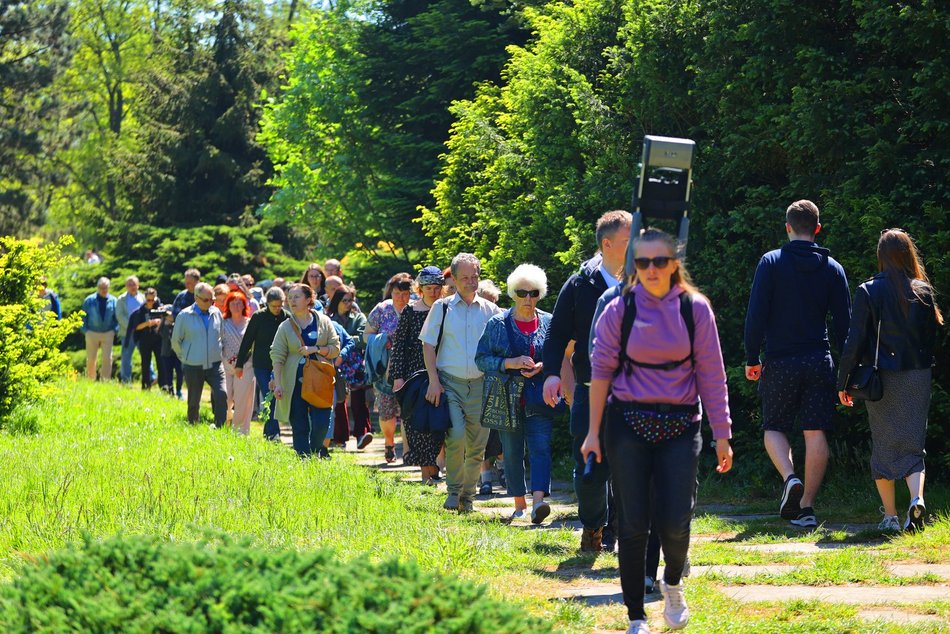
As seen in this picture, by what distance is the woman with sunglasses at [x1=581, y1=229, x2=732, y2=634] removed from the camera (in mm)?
5840

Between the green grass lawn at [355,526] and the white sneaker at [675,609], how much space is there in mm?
114

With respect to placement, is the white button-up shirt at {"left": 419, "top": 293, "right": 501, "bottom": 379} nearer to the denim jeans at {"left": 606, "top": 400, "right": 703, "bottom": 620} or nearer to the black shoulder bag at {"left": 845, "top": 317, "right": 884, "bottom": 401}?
the black shoulder bag at {"left": 845, "top": 317, "right": 884, "bottom": 401}

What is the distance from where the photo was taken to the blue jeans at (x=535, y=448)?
9.87 metres

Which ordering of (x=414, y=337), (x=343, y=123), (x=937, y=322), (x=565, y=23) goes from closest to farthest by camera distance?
1. (x=937, y=322)
2. (x=414, y=337)
3. (x=565, y=23)
4. (x=343, y=123)

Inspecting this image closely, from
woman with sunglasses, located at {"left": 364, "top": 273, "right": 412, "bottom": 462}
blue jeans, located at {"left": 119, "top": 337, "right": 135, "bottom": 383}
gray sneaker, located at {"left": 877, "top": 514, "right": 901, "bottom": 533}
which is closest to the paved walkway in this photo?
gray sneaker, located at {"left": 877, "top": 514, "right": 901, "bottom": 533}

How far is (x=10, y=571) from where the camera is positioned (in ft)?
22.4

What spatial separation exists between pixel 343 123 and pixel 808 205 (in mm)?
24860

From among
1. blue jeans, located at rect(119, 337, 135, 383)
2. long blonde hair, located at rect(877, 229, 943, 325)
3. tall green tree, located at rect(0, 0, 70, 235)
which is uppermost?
tall green tree, located at rect(0, 0, 70, 235)

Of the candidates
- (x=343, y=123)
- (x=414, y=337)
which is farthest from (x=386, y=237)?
(x=414, y=337)

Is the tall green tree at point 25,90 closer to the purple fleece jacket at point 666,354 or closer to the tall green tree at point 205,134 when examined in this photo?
the tall green tree at point 205,134

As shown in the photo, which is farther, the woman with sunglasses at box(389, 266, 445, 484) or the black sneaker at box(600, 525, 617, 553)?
the woman with sunglasses at box(389, 266, 445, 484)

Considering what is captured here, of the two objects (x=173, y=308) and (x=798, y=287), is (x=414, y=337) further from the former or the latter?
(x=173, y=308)

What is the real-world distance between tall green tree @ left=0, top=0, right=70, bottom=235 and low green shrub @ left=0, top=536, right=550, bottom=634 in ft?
142

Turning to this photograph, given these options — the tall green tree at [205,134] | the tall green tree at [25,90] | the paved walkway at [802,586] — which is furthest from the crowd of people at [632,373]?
the tall green tree at [25,90]
